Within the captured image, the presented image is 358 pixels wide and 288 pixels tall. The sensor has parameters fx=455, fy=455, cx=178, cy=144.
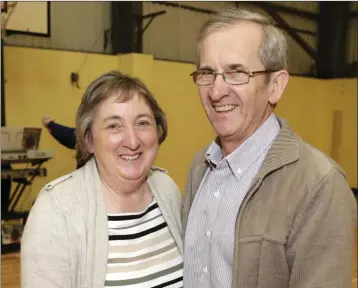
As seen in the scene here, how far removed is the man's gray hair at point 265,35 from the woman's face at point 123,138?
1.15 feet

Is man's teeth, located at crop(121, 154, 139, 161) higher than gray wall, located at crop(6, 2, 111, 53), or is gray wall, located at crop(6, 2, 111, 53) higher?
gray wall, located at crop(6, 2, 111, 53)

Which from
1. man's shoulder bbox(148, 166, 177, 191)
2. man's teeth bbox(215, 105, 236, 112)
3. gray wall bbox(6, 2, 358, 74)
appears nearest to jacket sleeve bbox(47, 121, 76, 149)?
gray wall bbox(6, 2, 358, 74)

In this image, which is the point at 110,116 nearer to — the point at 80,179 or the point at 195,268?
the point at 80,179

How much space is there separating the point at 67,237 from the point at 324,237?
75 cm

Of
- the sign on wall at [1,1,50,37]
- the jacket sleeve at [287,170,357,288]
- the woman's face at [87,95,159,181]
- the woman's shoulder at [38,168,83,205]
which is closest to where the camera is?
the jacket sleeve at [287,170,357,288]

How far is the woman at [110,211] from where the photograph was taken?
1.37 meters

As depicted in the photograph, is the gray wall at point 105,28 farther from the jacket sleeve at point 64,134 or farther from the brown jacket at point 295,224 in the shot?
the brown jacket at point 295,224

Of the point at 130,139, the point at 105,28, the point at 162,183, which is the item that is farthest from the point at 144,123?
the point at 105,28

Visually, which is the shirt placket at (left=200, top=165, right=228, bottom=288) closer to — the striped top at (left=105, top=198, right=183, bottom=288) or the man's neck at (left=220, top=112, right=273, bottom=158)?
the man's neck at (left=220, top=112, right=273, bottom=158)

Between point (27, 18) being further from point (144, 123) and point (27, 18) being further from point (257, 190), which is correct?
point (257, 190)

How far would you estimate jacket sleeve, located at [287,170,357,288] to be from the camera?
1.15m

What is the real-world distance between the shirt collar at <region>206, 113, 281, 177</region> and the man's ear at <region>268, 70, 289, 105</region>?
0.21ft

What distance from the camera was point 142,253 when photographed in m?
1.57

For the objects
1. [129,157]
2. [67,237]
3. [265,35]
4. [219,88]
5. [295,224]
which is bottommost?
[67,237]
